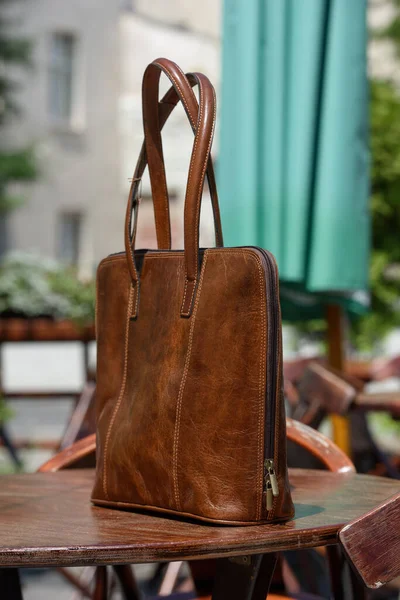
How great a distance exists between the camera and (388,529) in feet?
2.70

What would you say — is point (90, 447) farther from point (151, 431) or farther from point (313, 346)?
point (313, 346)

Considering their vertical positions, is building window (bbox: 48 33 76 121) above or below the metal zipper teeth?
above

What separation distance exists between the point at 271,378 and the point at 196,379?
3.2 inches

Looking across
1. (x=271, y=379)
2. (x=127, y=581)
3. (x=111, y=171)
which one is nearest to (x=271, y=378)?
(x=271, y=379)

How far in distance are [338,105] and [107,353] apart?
1886 millimetres

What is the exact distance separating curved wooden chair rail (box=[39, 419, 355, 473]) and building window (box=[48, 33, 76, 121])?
17.3 m

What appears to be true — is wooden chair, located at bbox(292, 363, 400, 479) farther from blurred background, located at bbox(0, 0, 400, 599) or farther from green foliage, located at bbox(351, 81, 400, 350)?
green foliage, located at bbox(351, 81, 400, 350)

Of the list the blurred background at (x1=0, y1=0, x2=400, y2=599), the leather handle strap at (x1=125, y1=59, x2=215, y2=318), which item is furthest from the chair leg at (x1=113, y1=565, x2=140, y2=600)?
the blurred background at (x1=0, y1=0, x2=400, y2=599)

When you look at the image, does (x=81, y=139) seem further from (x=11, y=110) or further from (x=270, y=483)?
(x=270, y=483)

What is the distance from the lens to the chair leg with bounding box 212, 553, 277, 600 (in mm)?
926

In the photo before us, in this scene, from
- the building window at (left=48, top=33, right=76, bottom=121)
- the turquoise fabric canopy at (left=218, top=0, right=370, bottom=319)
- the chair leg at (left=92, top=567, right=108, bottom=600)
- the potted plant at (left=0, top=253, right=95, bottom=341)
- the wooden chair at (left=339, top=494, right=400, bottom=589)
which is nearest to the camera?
the wooden chair at (left=339, top=494, right=400, bottom=589)

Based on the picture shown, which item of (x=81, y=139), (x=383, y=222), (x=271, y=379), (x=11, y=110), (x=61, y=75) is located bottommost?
(x=271, y=379)

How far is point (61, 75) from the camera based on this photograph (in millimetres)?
18500

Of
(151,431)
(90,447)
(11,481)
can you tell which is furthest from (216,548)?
(90,447)
